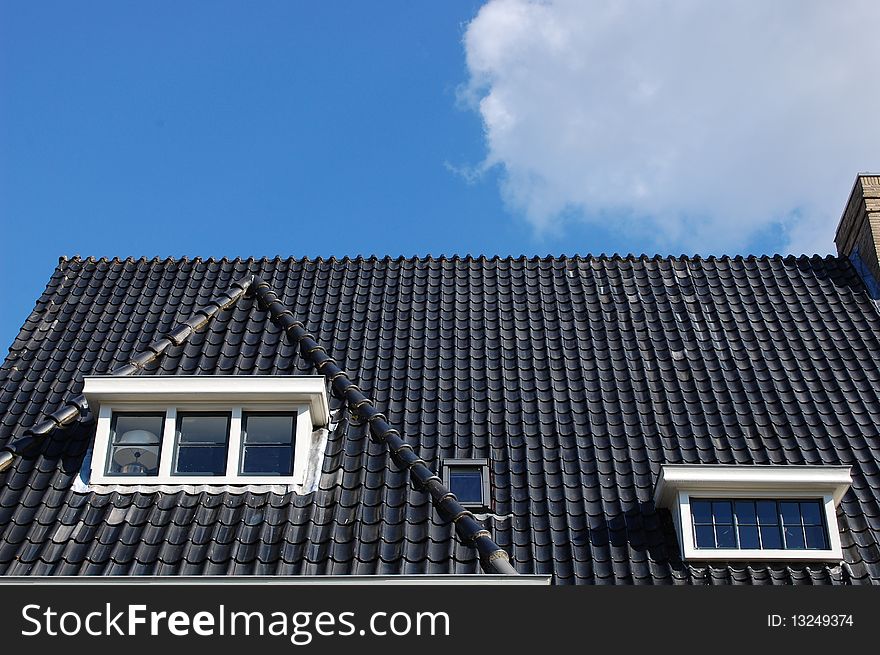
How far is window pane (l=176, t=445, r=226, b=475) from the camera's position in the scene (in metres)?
9.80

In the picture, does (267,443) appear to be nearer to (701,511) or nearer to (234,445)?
(234,445)

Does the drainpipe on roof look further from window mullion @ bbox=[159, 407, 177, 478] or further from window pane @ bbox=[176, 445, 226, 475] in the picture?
window mullion @ bbox=[159, 407, 177, 478]

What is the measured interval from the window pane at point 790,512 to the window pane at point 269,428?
4489mm

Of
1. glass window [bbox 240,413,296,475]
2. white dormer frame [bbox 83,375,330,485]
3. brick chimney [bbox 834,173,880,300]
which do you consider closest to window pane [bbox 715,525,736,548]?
white dormer frame [bbox 83,375,330,485]

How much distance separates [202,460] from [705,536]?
14.9ft

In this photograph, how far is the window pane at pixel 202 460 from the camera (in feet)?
32.1

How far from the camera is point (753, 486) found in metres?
9.80

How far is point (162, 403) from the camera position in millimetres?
10039

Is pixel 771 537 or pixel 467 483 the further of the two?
pixel 467 483

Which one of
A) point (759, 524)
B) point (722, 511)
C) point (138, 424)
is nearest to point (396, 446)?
point (138, 424)

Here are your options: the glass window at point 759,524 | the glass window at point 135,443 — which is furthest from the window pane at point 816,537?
the glass window at point 135,443

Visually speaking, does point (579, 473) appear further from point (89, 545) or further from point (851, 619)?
point (89, 545)

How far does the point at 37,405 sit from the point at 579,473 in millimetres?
5556

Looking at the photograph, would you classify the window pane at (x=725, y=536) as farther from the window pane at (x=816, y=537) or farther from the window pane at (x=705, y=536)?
the window pane at (x=816, y=537)
